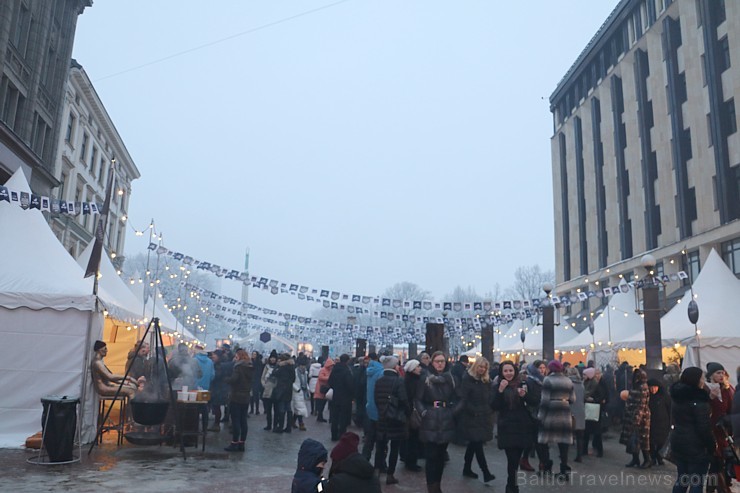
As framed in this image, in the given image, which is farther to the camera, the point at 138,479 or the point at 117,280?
the point at 117,280

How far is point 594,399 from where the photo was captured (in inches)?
474

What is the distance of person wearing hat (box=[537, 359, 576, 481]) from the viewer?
8656 millimetres

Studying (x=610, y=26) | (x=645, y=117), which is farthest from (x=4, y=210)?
(x=610, y=26)

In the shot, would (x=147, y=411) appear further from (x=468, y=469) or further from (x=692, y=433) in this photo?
(x=692, y=433)

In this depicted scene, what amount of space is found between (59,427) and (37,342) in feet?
8.28

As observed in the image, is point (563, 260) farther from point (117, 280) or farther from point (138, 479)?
point (138, 479)

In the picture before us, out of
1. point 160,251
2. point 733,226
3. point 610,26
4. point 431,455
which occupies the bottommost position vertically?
point 431,455

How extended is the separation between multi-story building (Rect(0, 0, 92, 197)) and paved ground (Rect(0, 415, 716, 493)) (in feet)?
44.9

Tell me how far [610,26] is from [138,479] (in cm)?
4320

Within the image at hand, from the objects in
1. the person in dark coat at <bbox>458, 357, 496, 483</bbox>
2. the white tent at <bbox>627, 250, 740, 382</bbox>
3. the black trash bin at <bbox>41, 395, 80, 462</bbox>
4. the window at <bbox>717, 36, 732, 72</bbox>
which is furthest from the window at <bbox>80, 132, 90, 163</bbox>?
the window at <bbox>717, 36, 732, 72</bbox>

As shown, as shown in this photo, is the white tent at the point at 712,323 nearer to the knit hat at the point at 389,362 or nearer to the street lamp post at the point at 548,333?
the street lamp post at the point at 548,333

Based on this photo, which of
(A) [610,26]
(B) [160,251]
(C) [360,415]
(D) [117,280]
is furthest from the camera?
(A) [610,26]

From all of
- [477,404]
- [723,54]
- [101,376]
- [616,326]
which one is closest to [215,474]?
[101,376]

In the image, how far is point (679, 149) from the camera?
32.2m
